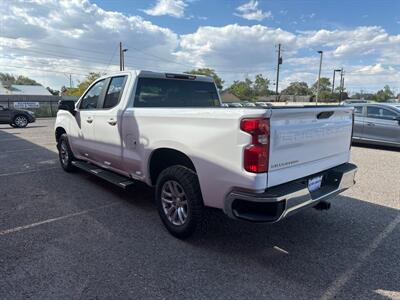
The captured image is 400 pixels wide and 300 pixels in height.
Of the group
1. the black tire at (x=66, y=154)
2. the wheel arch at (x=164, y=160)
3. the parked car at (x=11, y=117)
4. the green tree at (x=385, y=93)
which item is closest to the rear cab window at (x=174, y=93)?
the wheel arch at (x=164, y=160)

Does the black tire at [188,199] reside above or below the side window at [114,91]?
below

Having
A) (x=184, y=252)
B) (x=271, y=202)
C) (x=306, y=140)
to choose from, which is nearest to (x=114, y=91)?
(x=184, y=252)

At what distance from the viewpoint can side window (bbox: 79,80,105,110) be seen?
5.22m

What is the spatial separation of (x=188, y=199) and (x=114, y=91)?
234 cm

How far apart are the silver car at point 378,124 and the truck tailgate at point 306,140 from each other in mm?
6715

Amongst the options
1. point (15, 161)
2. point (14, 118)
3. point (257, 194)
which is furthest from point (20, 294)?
point (14, 118)

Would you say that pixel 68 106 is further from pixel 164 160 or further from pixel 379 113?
pixel 379 113

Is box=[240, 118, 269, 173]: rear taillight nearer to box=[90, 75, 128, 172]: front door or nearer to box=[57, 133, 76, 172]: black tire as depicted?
box=[90, 75, 128, 172]: front door

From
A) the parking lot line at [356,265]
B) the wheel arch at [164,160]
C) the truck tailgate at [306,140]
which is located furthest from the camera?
the wheel arch at [164,160]

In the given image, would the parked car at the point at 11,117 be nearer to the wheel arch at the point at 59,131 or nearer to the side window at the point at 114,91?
the wheel arch at the point at 59,131

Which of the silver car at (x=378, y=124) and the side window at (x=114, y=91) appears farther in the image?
the silver car at (x=378, y=124)

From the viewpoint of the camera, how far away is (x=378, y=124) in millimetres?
10016

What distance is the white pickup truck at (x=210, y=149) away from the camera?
2746 mm

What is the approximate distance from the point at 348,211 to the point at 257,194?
251cm
